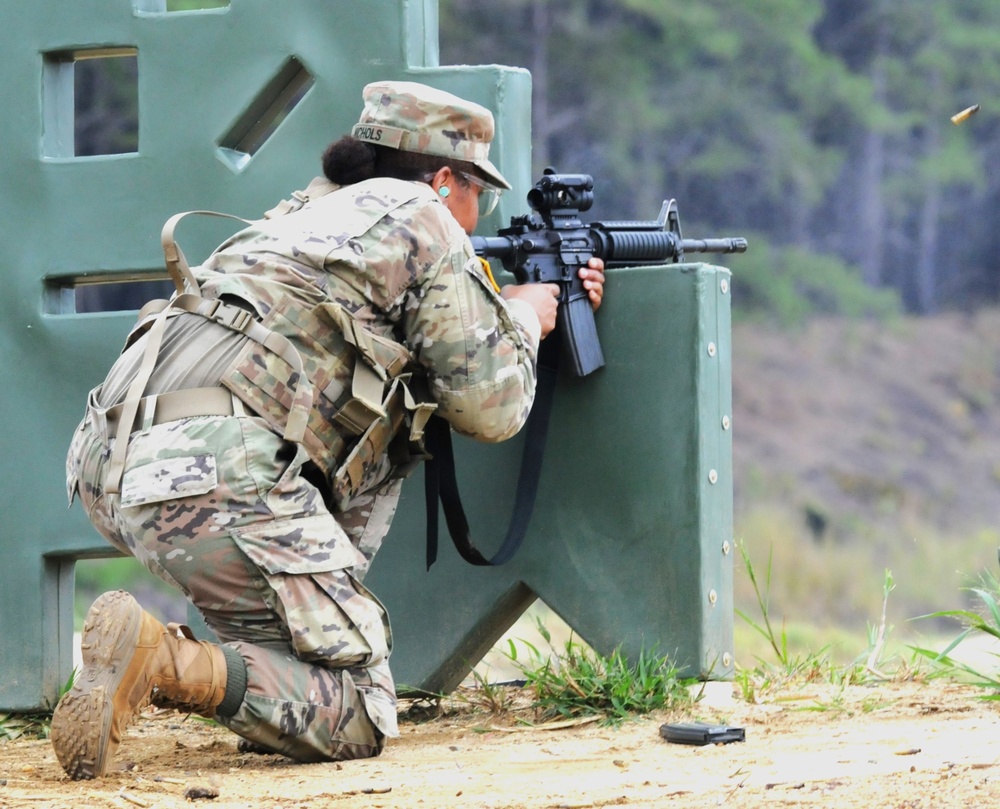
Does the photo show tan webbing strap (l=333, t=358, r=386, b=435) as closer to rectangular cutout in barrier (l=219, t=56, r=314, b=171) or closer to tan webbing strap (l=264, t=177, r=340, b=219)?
tan webbing strap (l=264, t=177, r=340, b=219)

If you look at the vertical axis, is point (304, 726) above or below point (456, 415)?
below

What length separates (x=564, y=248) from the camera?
11.8 feet

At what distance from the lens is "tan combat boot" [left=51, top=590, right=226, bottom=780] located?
9.13 ft

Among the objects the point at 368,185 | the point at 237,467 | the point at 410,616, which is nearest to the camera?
the point at 237,467

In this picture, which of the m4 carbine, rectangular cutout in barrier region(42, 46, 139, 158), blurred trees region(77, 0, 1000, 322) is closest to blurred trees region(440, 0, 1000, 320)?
blurred trees region(77, 0, 1000, 322)

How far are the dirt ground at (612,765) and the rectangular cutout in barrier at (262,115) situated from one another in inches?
60.2

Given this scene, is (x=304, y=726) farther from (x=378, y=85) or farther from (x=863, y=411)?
(x=863, y=411)

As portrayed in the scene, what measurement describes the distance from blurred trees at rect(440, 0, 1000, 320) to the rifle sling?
1395cm

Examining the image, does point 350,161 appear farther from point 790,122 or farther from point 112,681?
point 790,122

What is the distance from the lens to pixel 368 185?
323cm

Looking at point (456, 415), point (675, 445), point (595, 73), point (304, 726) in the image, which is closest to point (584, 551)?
point (675, 445)

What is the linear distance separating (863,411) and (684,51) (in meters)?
5.44

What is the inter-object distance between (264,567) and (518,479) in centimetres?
91

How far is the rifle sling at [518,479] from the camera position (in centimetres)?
355
